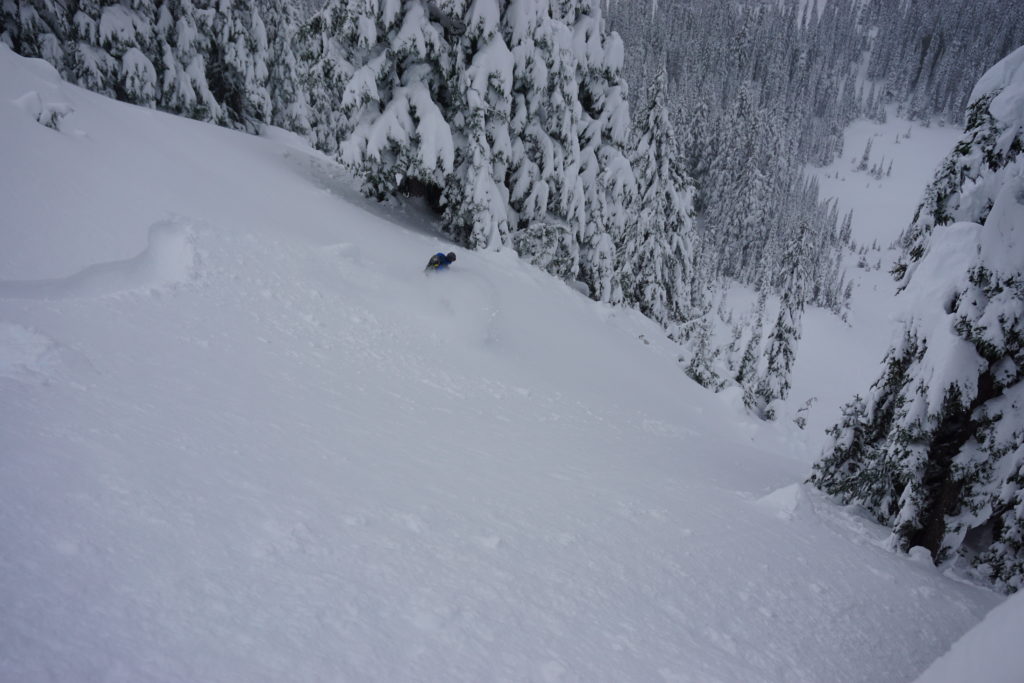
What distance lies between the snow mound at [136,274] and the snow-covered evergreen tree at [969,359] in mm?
10274

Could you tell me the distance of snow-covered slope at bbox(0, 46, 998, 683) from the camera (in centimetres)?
248

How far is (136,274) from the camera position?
23.0ft

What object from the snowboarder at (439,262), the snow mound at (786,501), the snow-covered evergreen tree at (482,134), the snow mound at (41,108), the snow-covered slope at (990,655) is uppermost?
the snow-covered evergreen tree at (482,134)

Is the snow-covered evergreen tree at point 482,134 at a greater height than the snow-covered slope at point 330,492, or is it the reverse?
the snow-covered evergreen tree at point 482,134

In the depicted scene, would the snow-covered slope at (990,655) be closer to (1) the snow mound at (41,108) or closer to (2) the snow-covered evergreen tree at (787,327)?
(1) the snow mound at (41,108)

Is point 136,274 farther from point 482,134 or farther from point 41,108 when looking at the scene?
point 482,134

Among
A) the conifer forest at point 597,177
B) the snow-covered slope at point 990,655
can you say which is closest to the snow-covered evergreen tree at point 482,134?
the conifer forest at point 597,177

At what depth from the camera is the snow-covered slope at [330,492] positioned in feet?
8.15

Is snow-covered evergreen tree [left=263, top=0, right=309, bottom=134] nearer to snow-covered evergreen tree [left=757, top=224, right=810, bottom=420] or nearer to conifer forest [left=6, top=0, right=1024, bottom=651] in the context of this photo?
conifer forest [left=6, top=0, right=1024, bottom=651]

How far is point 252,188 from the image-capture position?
1205 cm

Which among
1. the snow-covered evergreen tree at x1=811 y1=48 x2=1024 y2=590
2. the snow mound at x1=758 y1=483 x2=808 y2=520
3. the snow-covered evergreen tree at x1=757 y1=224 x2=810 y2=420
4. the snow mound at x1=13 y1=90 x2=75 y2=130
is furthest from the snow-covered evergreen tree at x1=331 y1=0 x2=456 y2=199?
the snow-covered evergreen tree at x1=757 y1=224 x2=810 y2=420

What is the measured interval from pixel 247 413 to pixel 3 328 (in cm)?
222

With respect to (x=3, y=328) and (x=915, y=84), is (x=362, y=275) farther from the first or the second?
(x=915, y=84)

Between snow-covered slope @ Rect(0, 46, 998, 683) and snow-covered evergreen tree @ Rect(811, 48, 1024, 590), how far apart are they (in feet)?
3.14
